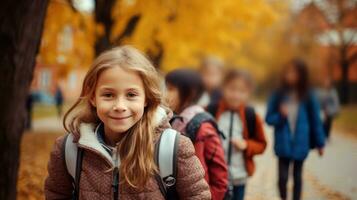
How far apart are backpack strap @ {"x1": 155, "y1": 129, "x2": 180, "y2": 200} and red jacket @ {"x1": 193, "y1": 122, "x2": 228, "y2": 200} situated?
0.86 metres

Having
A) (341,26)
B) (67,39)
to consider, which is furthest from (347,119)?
(67,39)

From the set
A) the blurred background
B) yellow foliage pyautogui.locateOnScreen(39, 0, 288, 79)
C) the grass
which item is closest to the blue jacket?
the blurred background

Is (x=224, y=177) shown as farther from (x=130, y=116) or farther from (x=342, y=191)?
(x=342, y=191)

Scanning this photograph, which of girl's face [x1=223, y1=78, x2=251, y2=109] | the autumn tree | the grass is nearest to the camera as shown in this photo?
girl's face [x1=223, y1=78, x2=251, y2=109]

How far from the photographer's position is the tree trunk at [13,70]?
113 inches

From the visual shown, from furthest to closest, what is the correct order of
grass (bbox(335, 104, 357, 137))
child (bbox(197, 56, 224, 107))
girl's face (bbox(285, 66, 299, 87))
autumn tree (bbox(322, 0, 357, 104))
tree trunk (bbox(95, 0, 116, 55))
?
grass (bbox(335, 104, 357, 137))
autumn tree (bbox(322, 0, 357, 104))
tree trunk (bbox(95, 0, 116, 55))
child (bbox(197, 56, 224, 107))
girl's face (bbox(285, 66, 299, 87))

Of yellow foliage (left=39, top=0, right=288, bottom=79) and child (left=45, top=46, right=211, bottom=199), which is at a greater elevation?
yellow foliage (left=39, top=0, right=288, bottom=79)

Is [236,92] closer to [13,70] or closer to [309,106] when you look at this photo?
[309,106]

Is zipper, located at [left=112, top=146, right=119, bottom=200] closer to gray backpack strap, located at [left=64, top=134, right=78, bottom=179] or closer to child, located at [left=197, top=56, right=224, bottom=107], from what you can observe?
gray backpack strap, located at [left=64, top=134, right=78, bottom=179]

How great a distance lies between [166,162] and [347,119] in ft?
58.0

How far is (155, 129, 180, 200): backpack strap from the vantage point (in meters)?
1.83

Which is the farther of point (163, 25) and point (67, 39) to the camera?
point (67, 39)

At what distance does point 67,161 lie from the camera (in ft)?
6.18

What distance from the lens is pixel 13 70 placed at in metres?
2.93
